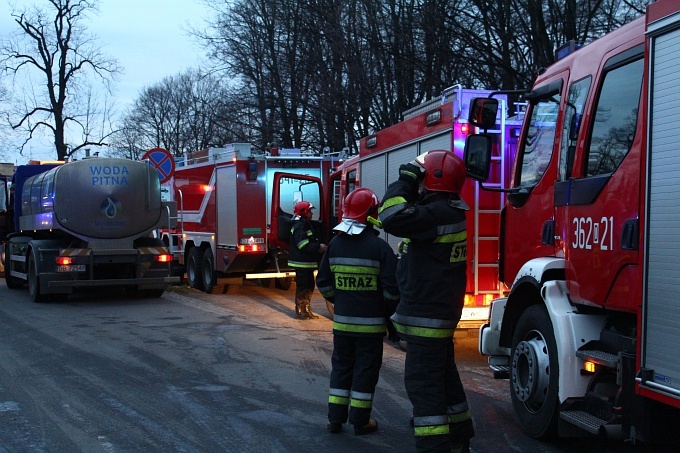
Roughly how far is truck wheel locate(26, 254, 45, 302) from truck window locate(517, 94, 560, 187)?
10337 mm

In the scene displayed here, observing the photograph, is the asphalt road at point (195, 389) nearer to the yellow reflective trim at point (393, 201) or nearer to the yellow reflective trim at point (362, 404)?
the yellow reflective trim at point (362, 404)

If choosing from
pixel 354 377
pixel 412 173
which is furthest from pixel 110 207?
pixel 412 173

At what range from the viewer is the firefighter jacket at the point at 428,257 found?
4453 mm

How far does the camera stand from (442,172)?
464 cm

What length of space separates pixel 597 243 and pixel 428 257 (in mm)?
1016

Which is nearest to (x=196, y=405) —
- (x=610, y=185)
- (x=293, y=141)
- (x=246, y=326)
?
(x=610, y=185)

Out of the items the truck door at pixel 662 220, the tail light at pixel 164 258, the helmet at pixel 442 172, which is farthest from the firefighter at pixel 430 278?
the tail light at pixel 164 258

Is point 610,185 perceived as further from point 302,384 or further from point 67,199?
point 67,199

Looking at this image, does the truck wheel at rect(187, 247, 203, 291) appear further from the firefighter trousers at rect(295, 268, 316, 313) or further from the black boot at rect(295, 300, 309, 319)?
the firefighter trousers at rect(295, 268, 316, 313)

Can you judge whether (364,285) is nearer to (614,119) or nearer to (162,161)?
(614,119)

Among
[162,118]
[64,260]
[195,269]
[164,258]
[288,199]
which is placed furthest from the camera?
[162,118]

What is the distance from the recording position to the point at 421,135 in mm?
8680

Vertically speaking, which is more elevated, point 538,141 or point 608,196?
point 538,141

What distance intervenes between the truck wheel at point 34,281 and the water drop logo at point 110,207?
1544mm
